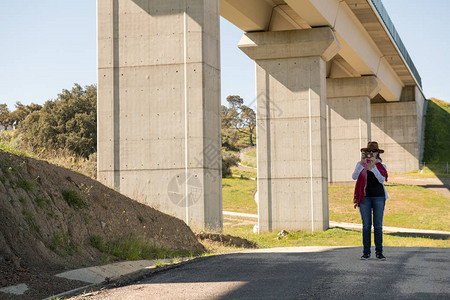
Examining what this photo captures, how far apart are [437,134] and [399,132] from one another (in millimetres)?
7938

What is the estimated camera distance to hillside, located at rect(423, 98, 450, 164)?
213 feet

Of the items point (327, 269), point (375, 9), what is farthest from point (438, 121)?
point (327, 269)

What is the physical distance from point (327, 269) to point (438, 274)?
1.57m

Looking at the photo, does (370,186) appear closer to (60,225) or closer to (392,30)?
(60,225)

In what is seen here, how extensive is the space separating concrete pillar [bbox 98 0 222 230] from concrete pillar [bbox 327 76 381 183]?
27028 millimetres

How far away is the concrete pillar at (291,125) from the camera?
91.6 feet

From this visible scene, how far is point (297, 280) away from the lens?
8133 millimetres

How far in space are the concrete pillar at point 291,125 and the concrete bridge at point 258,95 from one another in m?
0.05

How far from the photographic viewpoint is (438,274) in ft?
28.3

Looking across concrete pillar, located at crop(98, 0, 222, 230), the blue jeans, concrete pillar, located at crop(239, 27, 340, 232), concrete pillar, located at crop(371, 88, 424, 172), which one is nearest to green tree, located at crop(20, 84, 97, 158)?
concrete pillar, located at crop(371, 88, 424, 172)

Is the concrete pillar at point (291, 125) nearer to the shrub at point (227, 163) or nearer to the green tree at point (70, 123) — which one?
the green tree at point (70, 123)

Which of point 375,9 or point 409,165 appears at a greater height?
point 375,9

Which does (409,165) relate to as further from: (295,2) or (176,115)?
(176,115)

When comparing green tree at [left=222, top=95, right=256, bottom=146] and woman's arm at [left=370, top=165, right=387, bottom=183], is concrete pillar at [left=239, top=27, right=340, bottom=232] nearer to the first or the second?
woman's arm at [left=370, top=165, right=387, bottom=183]
